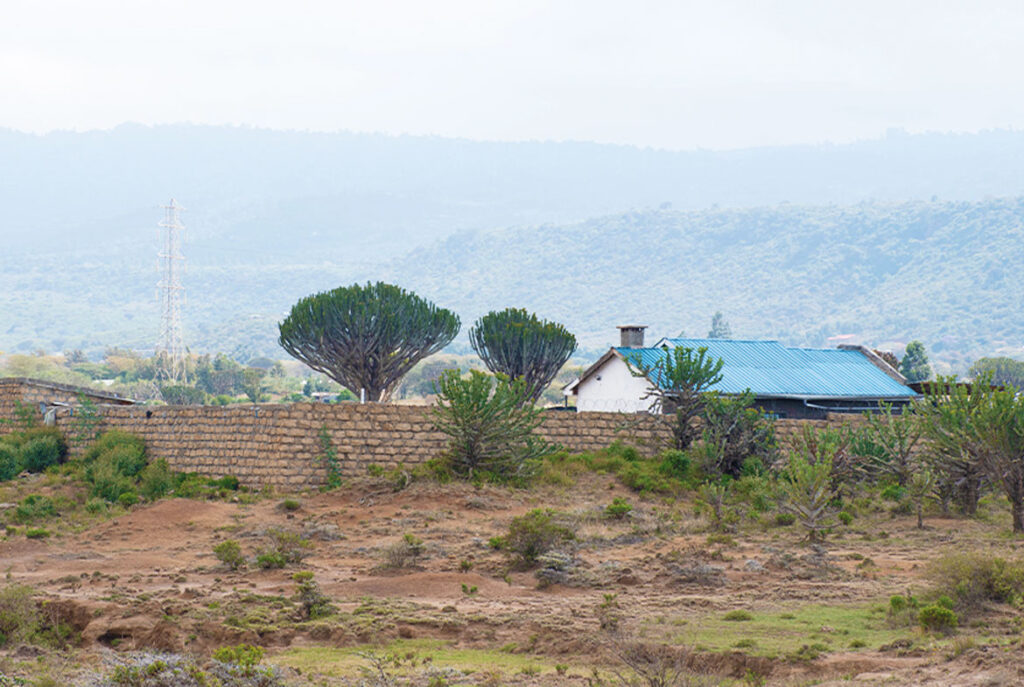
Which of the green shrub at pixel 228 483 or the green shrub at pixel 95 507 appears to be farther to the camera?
the green shrub at pixel 228 483

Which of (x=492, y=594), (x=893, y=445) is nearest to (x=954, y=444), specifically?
(x=893, y=445)

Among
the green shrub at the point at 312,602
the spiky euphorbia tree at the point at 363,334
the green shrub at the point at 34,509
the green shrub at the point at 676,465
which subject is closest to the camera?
the green shrub at the point at 312,602

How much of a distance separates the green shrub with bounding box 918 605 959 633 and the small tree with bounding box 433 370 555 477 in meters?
12.0

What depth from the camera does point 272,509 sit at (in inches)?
864

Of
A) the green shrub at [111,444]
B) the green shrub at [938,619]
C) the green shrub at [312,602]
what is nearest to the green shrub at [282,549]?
the green shrub at [312,602]

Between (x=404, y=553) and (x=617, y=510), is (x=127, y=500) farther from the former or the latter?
(x=617, y=510)

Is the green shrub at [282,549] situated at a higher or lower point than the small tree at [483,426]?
lower

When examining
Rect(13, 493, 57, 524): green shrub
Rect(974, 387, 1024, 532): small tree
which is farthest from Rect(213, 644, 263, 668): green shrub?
Rect(974, 387, 1024, 532): small tree

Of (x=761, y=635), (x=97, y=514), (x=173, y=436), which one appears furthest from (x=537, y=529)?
(x=173, y=436)

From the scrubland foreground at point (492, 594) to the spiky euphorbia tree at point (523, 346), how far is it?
10.6 m

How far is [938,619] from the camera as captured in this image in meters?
12.8

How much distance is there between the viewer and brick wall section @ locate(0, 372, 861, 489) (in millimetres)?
24000

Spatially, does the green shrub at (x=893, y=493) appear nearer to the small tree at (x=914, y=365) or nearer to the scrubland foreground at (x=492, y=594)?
the scrubland foreground at (x=492, y=594)

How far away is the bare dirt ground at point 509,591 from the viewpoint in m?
12.2
